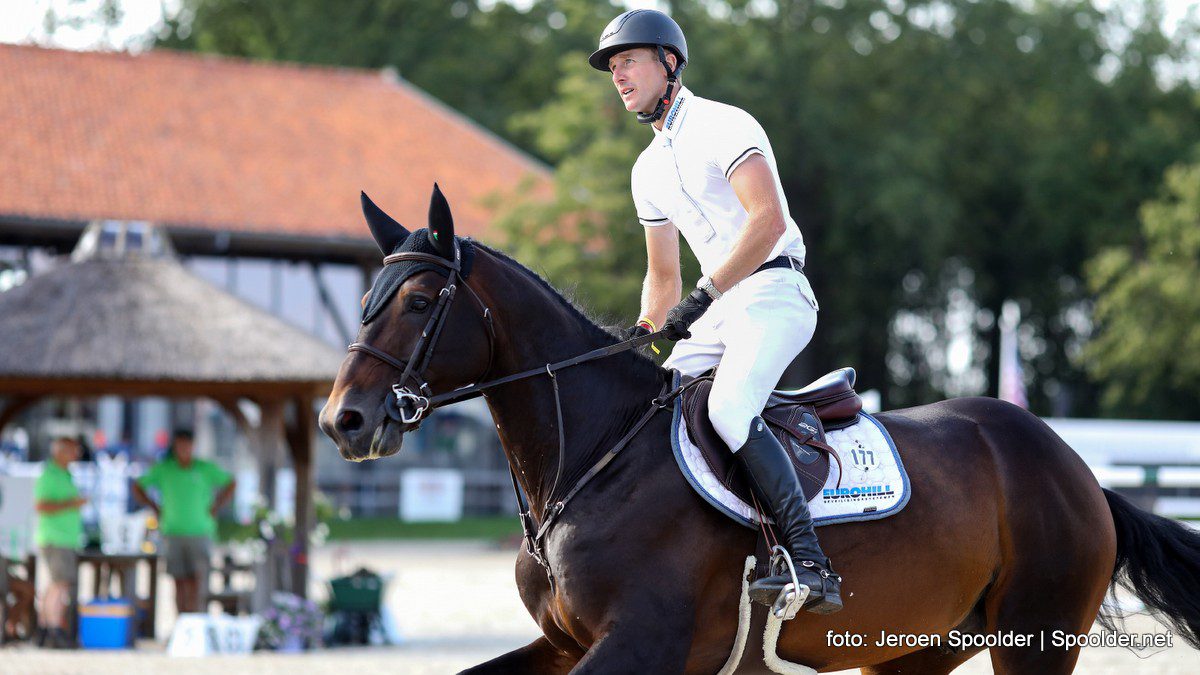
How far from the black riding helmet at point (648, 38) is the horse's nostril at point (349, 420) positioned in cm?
156

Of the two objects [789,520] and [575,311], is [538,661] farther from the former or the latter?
[575,311]

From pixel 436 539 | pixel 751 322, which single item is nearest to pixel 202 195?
pixel 436 539

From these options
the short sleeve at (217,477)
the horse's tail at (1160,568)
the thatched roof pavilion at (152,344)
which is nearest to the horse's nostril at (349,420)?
the horse's tail at (1160,568)

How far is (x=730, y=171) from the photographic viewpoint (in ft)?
16.1

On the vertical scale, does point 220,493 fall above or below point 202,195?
below

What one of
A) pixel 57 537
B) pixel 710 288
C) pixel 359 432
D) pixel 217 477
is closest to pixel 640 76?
A: pixel 710 288

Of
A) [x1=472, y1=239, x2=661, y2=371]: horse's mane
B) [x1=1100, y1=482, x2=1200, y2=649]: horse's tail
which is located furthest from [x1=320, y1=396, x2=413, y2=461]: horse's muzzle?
[x1=1100, y1=482, x2=1200, y2=649]: horse's tail

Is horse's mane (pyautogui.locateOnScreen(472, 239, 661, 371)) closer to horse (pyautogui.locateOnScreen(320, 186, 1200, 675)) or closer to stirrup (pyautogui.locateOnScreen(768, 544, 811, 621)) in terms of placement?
horse (pyautogui.locateOnScreen(320, 186, 1200, 675))

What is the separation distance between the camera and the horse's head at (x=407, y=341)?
443 cm

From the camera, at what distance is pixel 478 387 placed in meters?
4.83

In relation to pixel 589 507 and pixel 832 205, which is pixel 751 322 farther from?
pixel 832 205

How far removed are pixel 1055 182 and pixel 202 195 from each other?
975 inches

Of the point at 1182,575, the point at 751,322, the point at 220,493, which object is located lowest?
the point at 220,493

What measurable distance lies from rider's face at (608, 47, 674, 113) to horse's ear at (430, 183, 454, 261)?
2.83 ft
